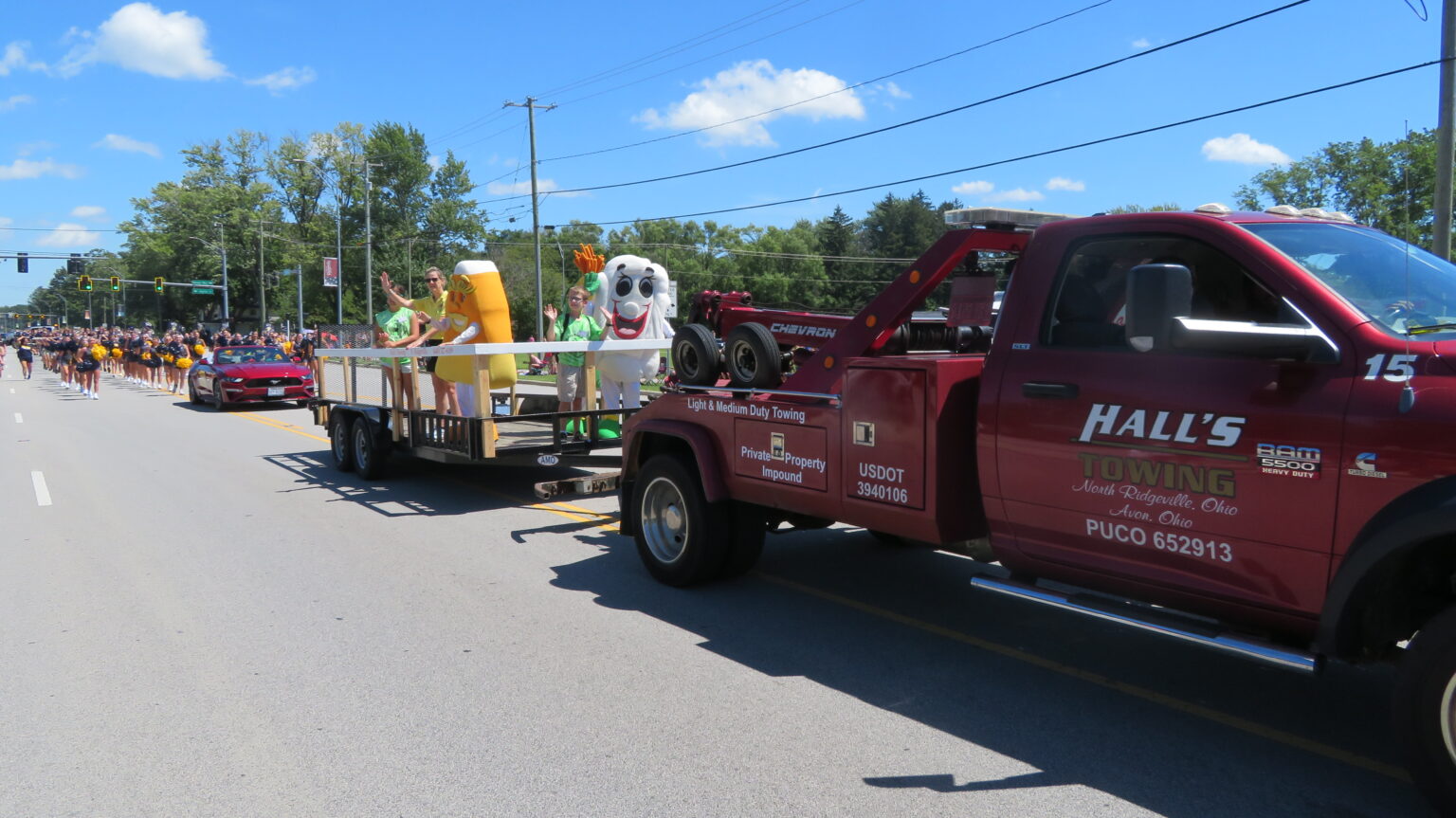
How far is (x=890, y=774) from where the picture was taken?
3.81 meters

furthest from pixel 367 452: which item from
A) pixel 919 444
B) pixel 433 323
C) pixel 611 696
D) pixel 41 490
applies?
pixel 919 444

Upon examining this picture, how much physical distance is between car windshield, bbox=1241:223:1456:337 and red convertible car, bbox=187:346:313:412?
67.7 feet

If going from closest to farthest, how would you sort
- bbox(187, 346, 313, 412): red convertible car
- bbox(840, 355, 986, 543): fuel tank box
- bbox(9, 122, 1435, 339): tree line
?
1. bbox(840, 355, 986, 543): fuel tank box
2. bbox(187, 346, 313, 412): red convertible car
3. bbox(9, 122, 1435, 339): tree line

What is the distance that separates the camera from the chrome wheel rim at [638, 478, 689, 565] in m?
6.57

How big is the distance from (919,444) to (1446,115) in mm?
10375

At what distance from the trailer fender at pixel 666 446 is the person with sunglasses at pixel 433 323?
14.6 feet

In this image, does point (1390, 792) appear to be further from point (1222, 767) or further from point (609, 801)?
point (609, 801)

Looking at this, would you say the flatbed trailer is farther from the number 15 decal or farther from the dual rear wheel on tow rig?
the number 15 decal

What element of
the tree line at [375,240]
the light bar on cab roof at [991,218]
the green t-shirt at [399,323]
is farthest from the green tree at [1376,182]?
the tree line at [375,240]

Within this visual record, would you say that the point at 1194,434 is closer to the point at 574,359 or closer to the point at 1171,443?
the point at 1171,443

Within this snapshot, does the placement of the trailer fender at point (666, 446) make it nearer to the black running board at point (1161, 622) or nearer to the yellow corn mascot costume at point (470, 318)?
the black running board at point (1161, 622)

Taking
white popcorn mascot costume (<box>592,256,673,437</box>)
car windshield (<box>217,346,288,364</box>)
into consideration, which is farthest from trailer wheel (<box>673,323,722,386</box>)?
car windshield (<box>217,346,288,364</box>)

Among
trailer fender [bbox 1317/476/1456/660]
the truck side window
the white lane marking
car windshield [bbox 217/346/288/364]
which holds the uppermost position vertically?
the truck side window

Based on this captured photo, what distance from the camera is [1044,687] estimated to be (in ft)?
15.4
